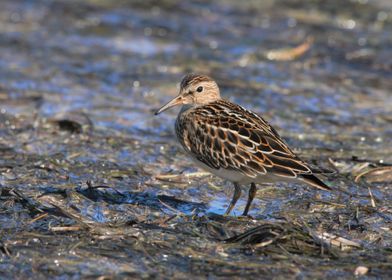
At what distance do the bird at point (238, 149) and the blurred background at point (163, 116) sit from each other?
1.41 feet

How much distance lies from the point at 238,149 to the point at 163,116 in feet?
11.6

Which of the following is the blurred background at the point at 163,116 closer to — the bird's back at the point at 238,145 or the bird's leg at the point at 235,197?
the bird's leg at the point at 235,197

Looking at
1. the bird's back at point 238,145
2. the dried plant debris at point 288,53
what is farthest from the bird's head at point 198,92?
the dried plant debris at point 288,53

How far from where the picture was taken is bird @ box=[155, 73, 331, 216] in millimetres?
7195

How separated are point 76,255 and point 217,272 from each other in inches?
41.1

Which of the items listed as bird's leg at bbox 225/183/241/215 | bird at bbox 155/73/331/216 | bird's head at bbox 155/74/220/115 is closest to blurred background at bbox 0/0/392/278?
bird's leg at bbox 225/183/241/215

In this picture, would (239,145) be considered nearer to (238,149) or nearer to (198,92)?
(238,149)

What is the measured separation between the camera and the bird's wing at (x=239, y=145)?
23.7ft

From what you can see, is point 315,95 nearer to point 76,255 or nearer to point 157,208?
point 157,208

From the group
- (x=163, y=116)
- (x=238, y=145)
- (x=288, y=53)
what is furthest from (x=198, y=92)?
(x=288, y=53)

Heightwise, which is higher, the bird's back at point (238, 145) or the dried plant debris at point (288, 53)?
the bird's back at point (238, 145)

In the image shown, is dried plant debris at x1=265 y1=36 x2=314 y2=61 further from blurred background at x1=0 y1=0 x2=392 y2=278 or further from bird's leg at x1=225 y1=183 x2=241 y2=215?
bird's leg at x1=225 y1=183 x2=241 y2=215

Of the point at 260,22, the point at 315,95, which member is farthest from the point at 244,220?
the point at 260,22

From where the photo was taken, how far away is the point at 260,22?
51.1 ft
